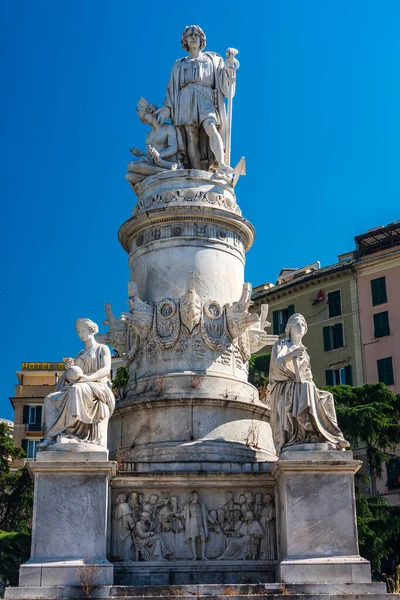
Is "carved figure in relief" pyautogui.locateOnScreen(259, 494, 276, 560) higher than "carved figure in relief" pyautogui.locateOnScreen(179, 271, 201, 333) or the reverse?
the reverse

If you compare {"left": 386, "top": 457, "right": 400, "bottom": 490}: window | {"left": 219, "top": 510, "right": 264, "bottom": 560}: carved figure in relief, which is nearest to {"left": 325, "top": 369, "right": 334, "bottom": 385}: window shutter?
{"left": 386, "top": 457, "right": 400, "bottom": 490}: window

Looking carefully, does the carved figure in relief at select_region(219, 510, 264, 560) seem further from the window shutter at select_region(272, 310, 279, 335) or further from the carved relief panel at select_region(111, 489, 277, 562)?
the window shutter at select_region(272, 310, 279, 335)

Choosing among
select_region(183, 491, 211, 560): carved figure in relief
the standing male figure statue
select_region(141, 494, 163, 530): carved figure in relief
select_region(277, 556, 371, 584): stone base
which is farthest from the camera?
the standing male figure statue

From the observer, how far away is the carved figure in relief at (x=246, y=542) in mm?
15211

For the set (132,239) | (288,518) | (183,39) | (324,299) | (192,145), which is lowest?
(288,518)

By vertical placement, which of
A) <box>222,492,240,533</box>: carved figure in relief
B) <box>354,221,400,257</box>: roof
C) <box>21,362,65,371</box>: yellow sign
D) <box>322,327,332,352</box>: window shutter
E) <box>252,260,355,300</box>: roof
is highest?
<box>354,221,400,257</box>: roof

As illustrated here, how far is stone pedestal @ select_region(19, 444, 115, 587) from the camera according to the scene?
1427 cm

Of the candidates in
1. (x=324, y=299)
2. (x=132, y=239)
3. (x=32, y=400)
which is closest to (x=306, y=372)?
(x=132, y=239)

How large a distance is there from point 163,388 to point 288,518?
3.52 m

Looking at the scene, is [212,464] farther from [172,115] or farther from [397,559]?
[397,559]

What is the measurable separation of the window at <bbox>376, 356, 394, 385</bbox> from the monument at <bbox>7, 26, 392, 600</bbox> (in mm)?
30910

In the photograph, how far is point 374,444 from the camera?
116ft

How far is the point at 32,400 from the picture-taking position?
198 feet

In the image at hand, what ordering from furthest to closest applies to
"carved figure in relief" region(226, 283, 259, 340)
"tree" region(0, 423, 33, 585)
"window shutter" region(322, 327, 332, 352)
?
"window shutter" region(322, 327, 332, 352)
"tree" region(0, 423, 33, 585)
"carved figure in relief" region(226, 283, 259, 340)
